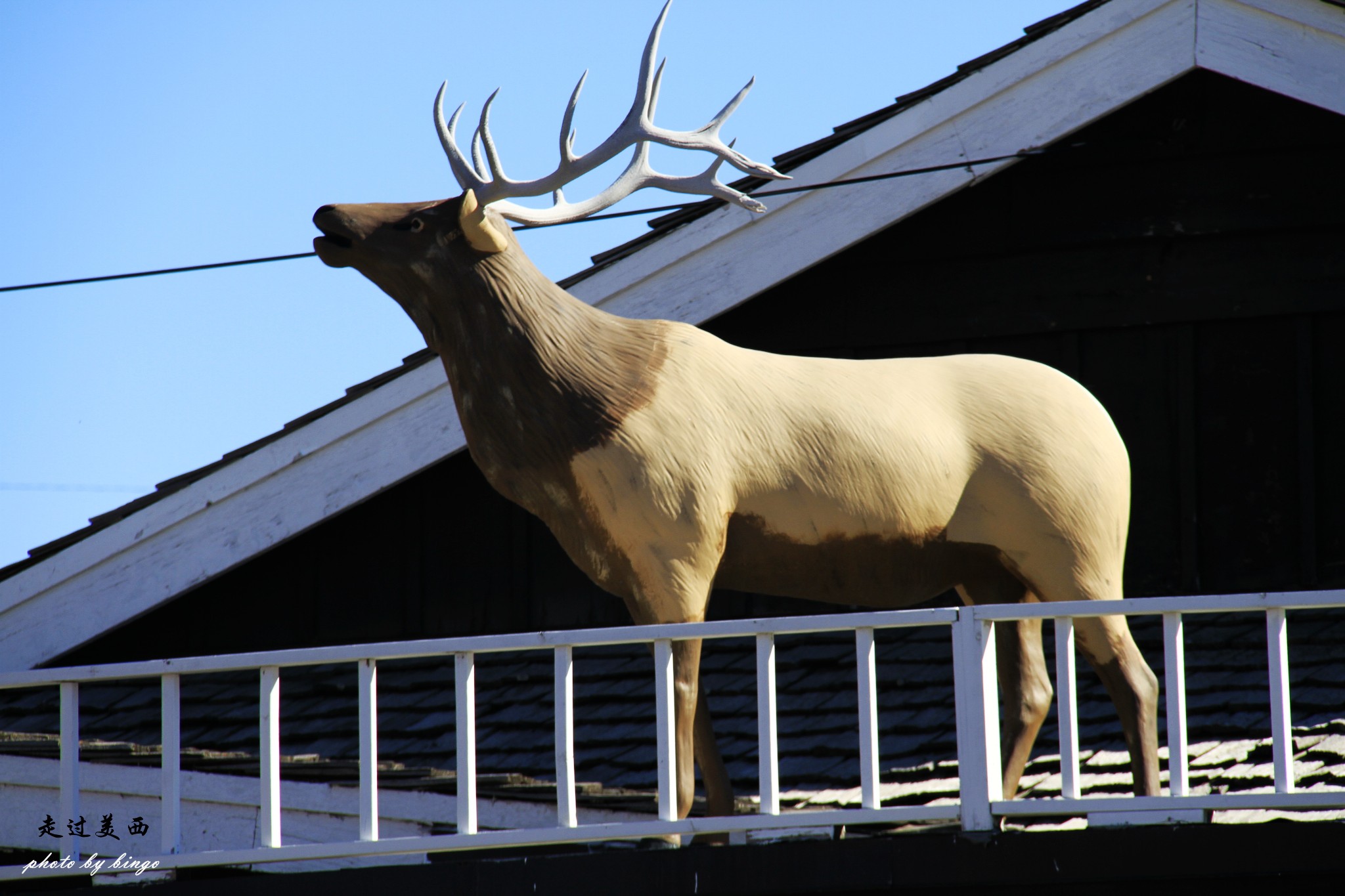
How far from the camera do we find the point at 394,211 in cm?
405

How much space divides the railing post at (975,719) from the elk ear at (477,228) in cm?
151

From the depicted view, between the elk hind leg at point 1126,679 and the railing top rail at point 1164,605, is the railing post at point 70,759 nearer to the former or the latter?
the railing top rail at point 1164,605

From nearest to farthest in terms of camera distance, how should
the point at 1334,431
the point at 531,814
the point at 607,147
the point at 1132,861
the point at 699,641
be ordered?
the point at 1132,861 → the point at 699,641 → the point at 607,147 → the point at 531,814 → the point at 1334,431

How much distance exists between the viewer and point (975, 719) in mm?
3539

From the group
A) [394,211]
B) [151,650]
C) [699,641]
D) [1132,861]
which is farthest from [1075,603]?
[151,650]

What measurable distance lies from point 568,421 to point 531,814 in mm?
1819

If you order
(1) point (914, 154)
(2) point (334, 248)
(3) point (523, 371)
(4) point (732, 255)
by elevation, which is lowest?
(3) point (523, 371)

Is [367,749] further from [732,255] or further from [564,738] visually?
[732,255]

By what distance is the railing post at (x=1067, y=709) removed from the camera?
3.57m

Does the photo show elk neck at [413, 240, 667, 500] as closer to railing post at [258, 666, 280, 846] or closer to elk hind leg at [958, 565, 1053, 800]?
railing post at [258, 666, 280, 846]

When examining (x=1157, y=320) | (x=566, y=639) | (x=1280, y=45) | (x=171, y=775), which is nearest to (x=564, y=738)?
(x=566, y=639)

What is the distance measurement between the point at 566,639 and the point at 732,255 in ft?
8.31

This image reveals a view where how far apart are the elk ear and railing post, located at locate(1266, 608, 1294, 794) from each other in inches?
82.8

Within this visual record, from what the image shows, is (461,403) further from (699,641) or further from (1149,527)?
(1149,527)
